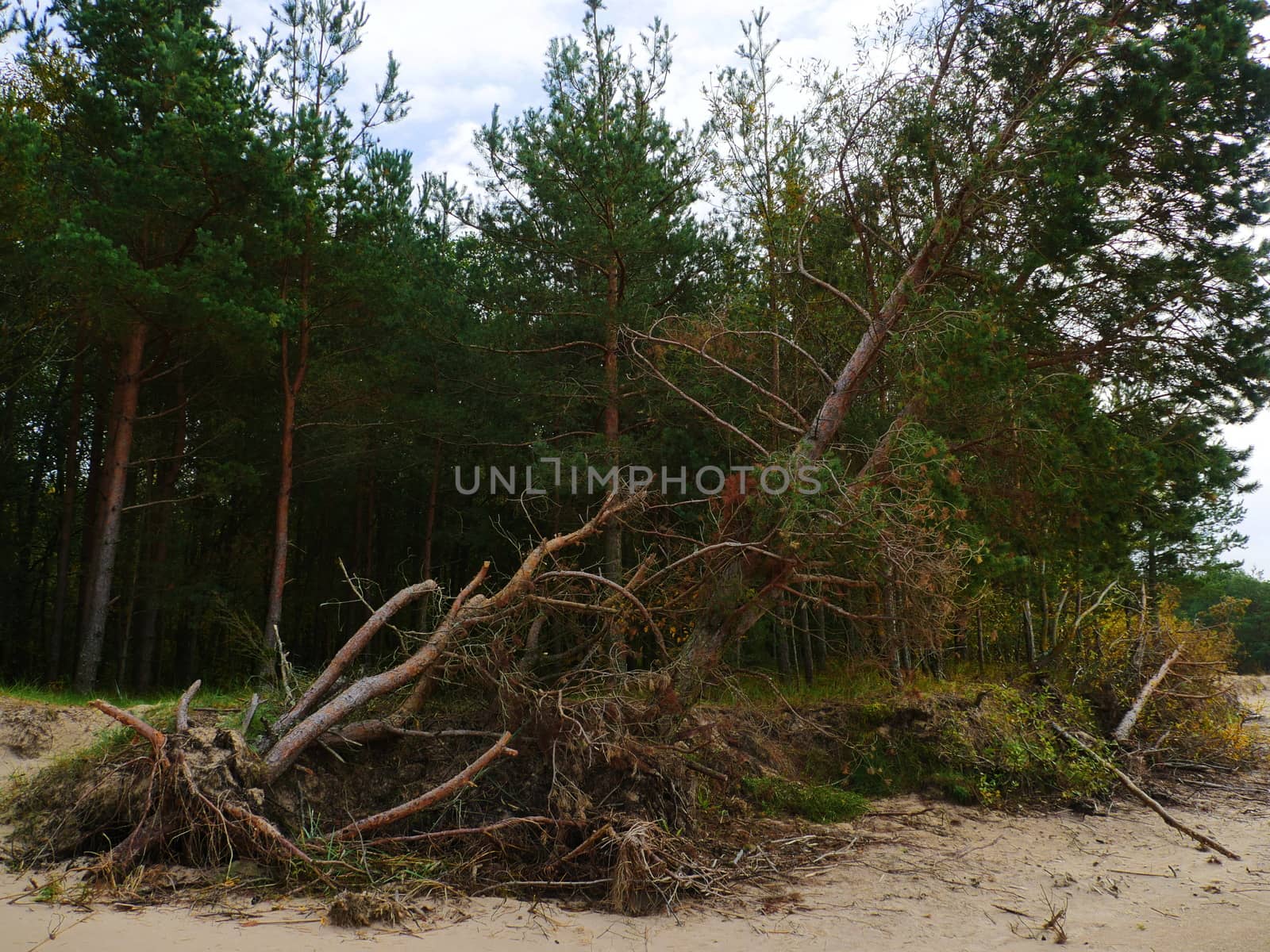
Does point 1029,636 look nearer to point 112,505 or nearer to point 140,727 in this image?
point 140,727

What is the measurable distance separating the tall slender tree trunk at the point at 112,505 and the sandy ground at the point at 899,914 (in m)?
8.79

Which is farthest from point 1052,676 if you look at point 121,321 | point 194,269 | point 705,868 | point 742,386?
point 121,321

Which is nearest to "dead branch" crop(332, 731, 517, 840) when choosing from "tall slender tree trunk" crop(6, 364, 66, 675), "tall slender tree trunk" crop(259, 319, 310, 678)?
"tall slender tree trunk" crop(259, 319, 310, 678)

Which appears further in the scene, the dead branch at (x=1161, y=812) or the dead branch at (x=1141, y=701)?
the dead branch at (x=1141, y=701)

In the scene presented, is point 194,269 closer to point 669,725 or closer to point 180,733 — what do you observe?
point 180,733

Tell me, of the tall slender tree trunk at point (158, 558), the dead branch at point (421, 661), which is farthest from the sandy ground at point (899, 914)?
the tall slender tree trunk at point (158, 558)

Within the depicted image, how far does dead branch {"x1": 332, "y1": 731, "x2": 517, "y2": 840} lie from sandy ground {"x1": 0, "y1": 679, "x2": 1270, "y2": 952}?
2.25ft

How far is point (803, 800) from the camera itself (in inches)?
315

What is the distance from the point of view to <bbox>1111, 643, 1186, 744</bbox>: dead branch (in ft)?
33.4

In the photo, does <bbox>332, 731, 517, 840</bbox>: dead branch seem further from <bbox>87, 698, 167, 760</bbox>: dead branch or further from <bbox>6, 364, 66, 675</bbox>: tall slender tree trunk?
<bbox>6, 364, 66, 675</bbox>: tall slender tree trunk

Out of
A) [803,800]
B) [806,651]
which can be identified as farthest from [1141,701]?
[806,651]

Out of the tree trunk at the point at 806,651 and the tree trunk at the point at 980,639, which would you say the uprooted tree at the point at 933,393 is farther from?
the tree trunk at the point at 806,651

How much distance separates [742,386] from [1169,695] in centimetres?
660

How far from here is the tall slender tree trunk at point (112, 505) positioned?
43.1ft
